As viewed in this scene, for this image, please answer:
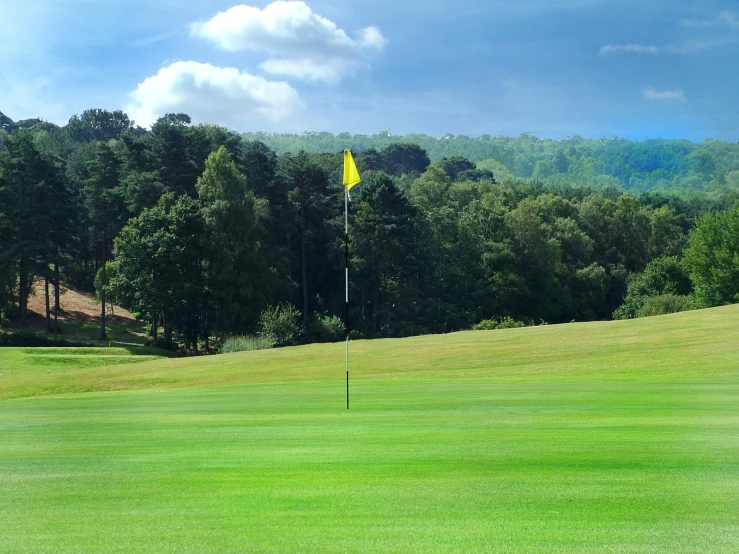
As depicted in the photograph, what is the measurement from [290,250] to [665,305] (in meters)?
41.7

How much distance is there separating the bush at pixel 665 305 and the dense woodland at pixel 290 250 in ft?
0.67

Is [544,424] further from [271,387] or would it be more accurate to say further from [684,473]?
[271,387]

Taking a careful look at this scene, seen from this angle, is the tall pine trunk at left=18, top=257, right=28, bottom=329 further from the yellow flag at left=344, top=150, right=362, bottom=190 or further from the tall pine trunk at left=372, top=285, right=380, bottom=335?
the yellow flag at left=344, top=150, right=362, bottom=190

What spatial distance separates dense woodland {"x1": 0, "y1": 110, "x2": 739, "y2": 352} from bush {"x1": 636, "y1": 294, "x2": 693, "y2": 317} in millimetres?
204

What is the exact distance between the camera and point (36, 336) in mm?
70875

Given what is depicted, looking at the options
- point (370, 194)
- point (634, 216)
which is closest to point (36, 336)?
point (370, 194)

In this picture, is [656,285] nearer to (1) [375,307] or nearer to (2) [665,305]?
(2) [665,305]

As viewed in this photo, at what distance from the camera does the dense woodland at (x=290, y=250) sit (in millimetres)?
77125

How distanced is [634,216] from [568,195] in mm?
35140

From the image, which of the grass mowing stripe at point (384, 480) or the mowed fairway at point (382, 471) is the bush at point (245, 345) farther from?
the grass mowing stripe at point (384, 480)

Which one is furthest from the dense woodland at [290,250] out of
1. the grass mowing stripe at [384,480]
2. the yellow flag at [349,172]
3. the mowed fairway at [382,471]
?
the grass mowing stripe at [384,480]

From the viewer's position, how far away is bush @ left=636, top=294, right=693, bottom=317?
79188 mm

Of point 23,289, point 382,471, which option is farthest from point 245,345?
point 382,471

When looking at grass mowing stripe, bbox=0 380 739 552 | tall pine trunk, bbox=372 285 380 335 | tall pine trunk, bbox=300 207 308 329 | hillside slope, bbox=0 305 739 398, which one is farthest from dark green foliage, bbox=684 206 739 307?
grass mowing stripe, bbox=0 380 739 552
